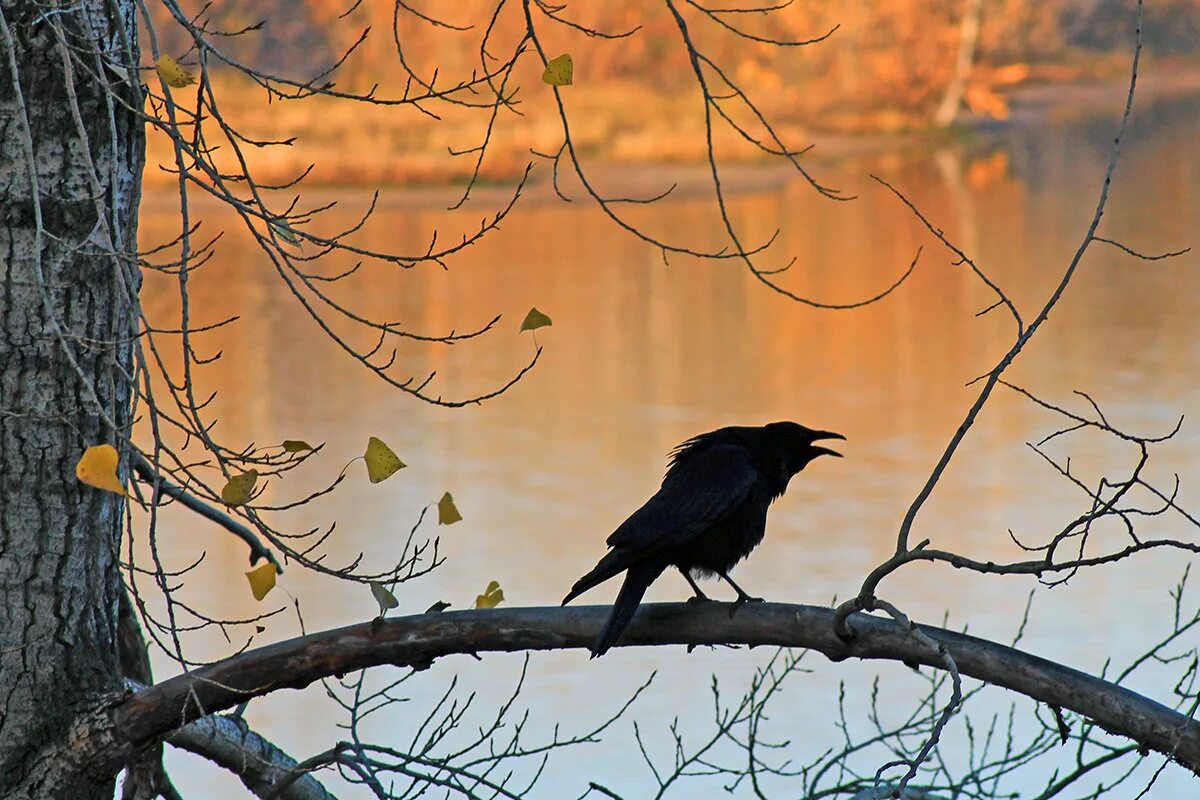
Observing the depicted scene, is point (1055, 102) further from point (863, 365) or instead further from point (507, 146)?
point (863, 365)

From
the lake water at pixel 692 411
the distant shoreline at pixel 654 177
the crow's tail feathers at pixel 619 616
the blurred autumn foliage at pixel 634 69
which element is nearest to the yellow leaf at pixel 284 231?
the crow's tail feathers at pixel 619 616

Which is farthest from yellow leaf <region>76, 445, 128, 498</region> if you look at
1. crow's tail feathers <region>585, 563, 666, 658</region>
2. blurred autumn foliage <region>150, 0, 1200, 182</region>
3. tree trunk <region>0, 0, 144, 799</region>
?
blurred autumn foliage <region>150, 0, 1200, 182</region>

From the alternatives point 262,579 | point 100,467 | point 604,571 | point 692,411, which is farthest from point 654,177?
point 100,467

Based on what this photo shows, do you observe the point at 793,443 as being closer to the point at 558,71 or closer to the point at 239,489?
the point at 558,71

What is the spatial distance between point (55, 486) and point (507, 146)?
15.3m

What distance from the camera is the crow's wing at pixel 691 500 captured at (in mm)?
2609

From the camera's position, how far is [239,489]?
1.91 metres

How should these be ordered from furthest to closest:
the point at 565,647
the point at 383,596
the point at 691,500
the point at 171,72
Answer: the point at 691,500 < the point at 565,647 < the point at 383,596 < the point at 171,72

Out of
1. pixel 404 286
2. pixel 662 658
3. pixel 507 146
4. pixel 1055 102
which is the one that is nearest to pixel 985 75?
pixel 1055 102

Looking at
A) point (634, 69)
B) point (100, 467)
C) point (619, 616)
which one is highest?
point (634, 69)

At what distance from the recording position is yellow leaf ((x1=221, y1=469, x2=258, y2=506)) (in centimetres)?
190

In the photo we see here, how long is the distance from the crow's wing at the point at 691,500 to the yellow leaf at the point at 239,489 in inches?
29.4

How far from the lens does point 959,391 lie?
916 cm

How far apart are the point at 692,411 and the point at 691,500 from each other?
5885mm
